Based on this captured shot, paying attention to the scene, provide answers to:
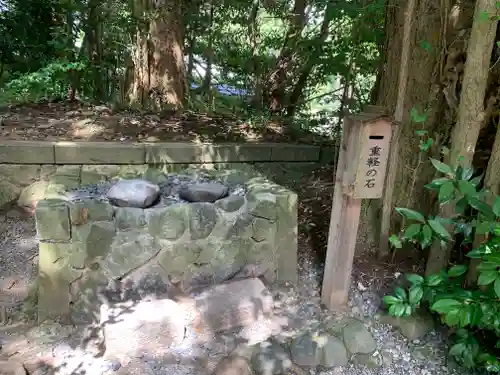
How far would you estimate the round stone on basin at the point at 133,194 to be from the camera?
2506 millimetres

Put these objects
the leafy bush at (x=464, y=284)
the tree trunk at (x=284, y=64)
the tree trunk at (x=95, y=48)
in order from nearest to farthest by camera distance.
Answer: the leafy bush at (x=464, y=284) < the tree trunk at (x=284, y=64) < the tree trunk at (x=95, y=48)

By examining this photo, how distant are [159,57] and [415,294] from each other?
4.08 metres

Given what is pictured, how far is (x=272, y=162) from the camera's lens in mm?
4477

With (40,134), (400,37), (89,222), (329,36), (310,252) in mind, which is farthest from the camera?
(329,36)

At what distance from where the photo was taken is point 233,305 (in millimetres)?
2504

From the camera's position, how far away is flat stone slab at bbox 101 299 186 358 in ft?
7.28

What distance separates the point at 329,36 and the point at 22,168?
4054mm

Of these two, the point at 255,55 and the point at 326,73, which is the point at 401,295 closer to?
the point at 326,73

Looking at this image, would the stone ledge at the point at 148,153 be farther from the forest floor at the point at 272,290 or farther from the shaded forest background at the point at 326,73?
the shaded forest background at the point at 326,73

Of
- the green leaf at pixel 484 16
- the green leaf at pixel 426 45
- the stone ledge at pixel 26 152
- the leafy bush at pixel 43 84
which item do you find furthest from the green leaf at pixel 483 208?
the leafy bush at pixel 43 84

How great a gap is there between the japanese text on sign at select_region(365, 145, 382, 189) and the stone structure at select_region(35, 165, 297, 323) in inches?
24.7

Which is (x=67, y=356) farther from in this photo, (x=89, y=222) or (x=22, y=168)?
(x=22, y=168)

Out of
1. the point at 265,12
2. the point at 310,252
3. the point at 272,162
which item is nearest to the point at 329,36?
the point at 265,12

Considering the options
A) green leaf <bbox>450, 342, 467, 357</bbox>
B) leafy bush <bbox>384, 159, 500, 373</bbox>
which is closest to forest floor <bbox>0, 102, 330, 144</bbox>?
leafy bush <bbox>384, 159, 500, 373</bbox>
